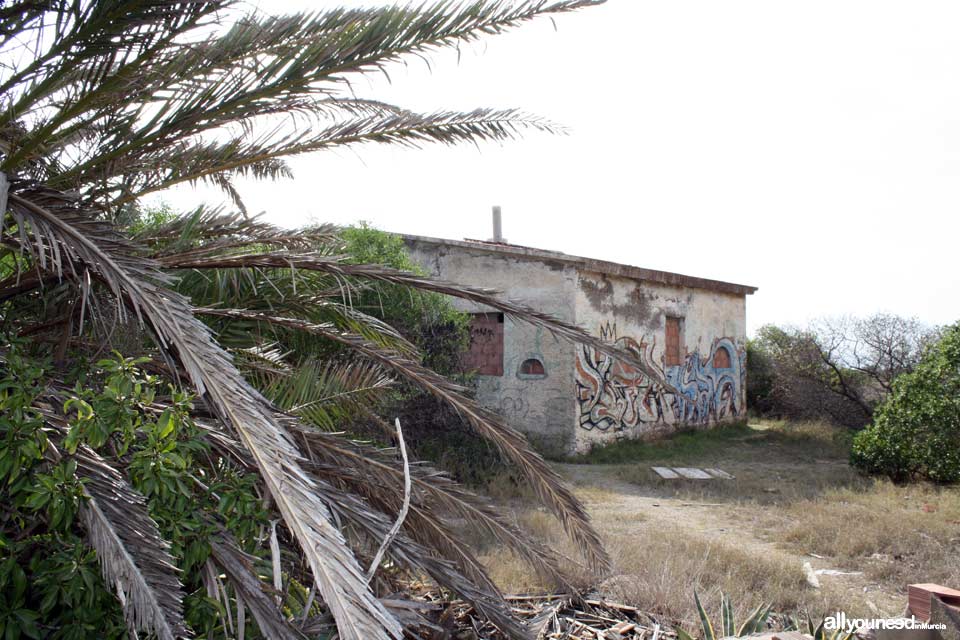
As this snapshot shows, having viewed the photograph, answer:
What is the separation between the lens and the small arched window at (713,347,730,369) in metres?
16.7

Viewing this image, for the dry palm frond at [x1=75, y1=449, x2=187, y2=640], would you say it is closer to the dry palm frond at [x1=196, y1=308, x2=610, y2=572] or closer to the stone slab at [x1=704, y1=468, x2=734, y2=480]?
the dry palm frond at [x1=196, y1=308, x2=610, y2=572]

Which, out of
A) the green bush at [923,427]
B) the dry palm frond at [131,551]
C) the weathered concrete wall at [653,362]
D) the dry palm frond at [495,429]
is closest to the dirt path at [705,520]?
the weathered concrete wall at [653,362]

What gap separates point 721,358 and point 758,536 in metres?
10.2

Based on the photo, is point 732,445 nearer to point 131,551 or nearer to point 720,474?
point 720,474

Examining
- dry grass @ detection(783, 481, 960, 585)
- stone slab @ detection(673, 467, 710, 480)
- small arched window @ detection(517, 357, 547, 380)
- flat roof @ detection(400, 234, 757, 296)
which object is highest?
flat roof @ detection(400, 234, 757, 296)

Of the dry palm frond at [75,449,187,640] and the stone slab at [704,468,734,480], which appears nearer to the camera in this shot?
the dry palm frond at [75,449,187,640]

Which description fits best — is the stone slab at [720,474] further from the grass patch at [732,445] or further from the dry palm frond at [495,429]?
the dry palm frond at [495,429]

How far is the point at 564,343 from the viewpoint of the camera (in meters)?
12.9

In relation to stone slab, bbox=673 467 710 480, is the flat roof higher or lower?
higher

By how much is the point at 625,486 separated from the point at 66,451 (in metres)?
8.63

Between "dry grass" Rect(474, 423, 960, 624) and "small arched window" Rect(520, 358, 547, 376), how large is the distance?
6.34 feet

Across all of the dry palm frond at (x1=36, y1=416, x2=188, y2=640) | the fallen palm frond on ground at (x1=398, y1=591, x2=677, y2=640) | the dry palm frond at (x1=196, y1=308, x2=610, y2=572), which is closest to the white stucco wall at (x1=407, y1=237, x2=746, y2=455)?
the fallen palm frond on ground at (x1=398, y1=591, x2=677, y2=640)

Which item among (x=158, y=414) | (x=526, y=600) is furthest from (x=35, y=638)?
(x=526, y=600)

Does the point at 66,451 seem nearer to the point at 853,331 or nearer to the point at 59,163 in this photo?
the point at 59,163
